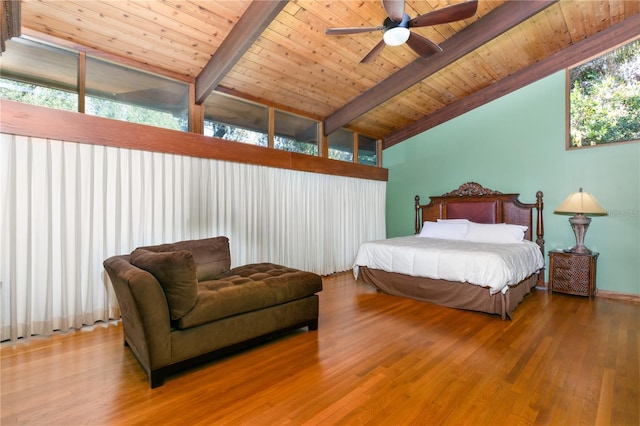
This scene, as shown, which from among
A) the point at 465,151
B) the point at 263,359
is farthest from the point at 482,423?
the point at 465,151

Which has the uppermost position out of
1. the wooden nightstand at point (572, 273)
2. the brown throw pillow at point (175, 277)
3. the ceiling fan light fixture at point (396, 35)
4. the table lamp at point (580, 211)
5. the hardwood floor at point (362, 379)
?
the ceiling fan light fixture at point (396, 35)

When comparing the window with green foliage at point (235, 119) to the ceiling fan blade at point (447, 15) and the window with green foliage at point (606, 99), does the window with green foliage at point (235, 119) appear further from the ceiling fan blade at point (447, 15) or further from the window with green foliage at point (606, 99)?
the window with green foliage at point (606, 99)

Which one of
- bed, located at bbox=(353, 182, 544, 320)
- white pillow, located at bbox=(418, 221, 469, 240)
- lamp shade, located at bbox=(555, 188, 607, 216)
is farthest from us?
white pillow, located at bbox=(418, 221, 469, 240)

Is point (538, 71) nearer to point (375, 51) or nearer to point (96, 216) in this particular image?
point (375, 51)

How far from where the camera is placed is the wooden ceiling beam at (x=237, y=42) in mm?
2785

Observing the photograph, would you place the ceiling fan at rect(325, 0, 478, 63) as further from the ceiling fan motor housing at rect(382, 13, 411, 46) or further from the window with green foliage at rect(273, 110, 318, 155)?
the window with green foliage at rect(273, 110, 318, 155)

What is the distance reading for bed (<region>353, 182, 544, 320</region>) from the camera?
324 cm

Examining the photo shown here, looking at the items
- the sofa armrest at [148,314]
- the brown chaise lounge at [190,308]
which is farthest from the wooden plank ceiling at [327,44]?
the sofa armrest at [148,314]

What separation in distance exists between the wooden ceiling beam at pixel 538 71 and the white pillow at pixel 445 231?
7.01 feet

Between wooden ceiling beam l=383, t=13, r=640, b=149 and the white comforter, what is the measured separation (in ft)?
8.83

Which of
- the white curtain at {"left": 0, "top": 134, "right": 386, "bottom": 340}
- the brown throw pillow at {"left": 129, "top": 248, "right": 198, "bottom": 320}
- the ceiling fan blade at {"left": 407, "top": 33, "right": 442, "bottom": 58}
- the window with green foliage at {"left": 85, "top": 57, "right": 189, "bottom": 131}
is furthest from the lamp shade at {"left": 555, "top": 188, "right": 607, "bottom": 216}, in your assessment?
the window with green foliage at {"left": 85, "top": 57, "right": 189, "bottom": 131}

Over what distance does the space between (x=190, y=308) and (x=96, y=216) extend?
1.81 meters

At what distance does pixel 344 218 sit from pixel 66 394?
4528mm

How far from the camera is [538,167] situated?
15.5ft
